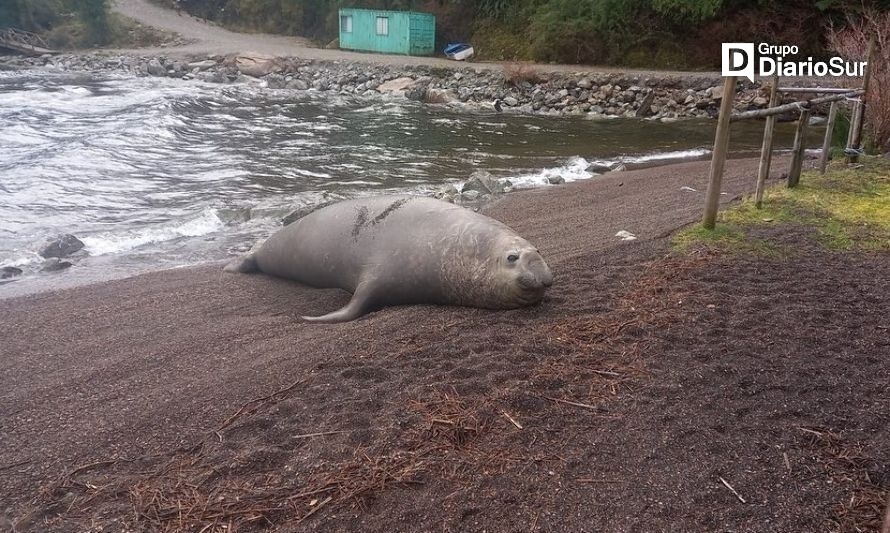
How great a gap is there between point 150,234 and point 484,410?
22.4 feet

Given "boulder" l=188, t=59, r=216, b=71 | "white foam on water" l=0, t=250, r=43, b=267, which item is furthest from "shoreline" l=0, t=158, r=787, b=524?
"boulder" l=188, t=59, r=216, b=71

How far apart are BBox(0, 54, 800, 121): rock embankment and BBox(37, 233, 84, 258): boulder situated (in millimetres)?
17867

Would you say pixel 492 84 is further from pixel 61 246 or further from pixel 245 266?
pixel 245 266

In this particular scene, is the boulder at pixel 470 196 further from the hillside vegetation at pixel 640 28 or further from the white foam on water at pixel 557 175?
the hillside vegetation at pixel 640 28

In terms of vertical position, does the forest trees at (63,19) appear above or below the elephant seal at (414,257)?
above

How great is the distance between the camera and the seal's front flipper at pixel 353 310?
5133 mm

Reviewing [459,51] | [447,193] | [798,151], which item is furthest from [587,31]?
[798,151]

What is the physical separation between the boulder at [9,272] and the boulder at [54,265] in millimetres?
220

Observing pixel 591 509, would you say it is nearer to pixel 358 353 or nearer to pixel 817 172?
pixel 358 353

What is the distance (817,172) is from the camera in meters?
9.36

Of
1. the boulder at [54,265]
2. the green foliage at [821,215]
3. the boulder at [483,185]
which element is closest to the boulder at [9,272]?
the boulder at [54,265]

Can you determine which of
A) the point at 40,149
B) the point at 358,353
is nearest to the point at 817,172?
the point at 358,353

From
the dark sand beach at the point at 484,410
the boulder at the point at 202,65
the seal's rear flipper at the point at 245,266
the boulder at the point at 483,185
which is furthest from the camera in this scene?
the boulder at the point at 202,65

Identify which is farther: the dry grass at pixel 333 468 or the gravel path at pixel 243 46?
the gravel path at pixel 243 46
